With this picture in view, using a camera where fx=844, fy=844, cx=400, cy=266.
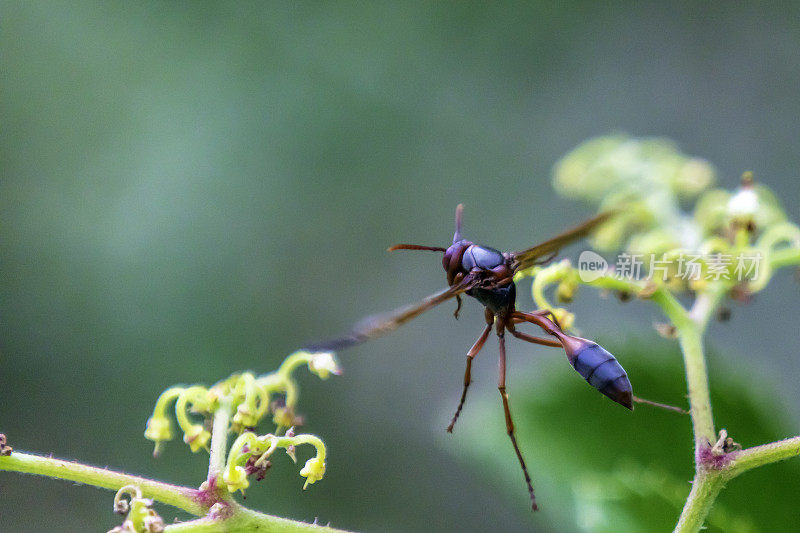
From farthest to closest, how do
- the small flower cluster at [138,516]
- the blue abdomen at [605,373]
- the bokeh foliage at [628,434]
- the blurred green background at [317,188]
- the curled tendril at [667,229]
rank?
1. the blurred green background at [317,188]
2. the bokeh foliage at [628,434]
3. the curled tendril at [667,229]
4. the blue abdomen at [605,373]
5. the small flower cluster at [138,516]

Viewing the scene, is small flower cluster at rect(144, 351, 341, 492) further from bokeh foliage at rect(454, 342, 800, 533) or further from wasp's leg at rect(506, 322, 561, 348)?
bokeh foliage at rect(454, 342, 800, 533)

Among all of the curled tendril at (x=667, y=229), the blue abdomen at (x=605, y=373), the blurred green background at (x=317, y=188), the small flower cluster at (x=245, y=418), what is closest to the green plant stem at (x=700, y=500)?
the blue abdomen at (x=605, y=373)

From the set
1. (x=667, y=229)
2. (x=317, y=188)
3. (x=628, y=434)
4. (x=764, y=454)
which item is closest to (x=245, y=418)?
(x=764, y=454)

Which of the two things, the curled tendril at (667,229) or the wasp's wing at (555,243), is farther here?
the curled tendril at (667,229)

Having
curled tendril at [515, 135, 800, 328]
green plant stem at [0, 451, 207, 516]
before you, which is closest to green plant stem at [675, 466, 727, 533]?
curled tendril at [515, 135, 800, 328]

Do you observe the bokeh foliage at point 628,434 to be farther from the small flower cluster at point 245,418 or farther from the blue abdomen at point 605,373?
the small flower cluster at point 245,418

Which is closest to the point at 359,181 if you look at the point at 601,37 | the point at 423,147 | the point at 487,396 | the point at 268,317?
the point at 423,147

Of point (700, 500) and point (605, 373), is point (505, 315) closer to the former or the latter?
point (605, 373)
